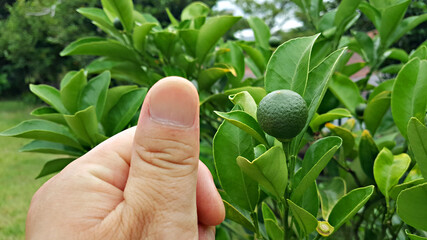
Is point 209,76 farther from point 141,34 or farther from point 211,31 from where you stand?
point 141,34

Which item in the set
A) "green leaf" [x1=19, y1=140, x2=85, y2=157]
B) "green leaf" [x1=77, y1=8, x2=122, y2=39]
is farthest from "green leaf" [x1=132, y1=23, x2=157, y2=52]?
"green leaf" [x1=19, y1=140, x2=85, y2=157]

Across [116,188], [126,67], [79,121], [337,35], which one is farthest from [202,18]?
[116,188]

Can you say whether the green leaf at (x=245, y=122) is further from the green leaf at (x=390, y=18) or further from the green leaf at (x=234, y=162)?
the green leaf at (x=390, y=18)

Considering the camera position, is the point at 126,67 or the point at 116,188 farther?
the point at 126,67

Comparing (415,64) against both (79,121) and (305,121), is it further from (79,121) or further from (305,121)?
(79,121)

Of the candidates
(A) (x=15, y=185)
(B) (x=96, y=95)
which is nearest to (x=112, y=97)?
(B) (x=96, y=95)

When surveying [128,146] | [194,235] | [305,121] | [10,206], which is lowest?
[10,206]

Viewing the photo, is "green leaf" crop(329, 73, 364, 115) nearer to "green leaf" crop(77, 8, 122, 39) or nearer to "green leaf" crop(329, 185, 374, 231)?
"green leaf" crop(329, 185, 374, 231)
